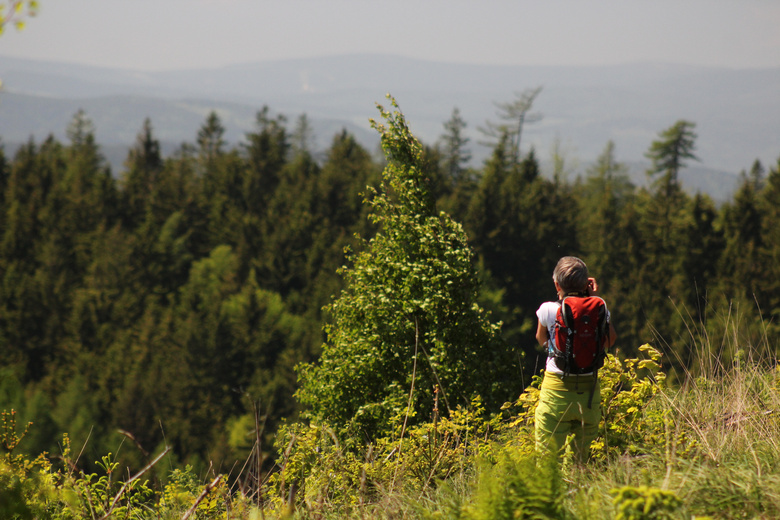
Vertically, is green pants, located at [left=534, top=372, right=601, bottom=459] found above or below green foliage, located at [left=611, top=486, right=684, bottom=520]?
below

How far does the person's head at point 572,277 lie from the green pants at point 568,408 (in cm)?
54

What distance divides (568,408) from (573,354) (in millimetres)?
326

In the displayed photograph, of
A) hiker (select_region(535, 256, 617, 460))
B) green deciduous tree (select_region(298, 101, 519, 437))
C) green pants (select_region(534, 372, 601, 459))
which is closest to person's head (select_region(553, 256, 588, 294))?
hiker (select_region(535, 256, 617, 460))

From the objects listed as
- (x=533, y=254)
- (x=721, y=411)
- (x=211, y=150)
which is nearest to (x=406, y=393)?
(x=721, y=411)

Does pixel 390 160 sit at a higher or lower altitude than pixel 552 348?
higher

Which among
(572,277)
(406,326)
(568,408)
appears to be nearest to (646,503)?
(568,408)

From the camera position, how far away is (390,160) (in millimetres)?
10430

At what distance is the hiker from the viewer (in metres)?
3.96

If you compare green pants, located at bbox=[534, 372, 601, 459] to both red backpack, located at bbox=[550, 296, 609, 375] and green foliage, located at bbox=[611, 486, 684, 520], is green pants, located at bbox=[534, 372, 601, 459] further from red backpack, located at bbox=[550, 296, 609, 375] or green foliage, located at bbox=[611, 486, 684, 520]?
green foliage, located at bbox=[611, 486, 684, 520]

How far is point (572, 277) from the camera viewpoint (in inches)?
158

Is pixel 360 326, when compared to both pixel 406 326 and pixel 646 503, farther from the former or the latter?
pixel 646 503

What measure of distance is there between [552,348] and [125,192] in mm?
65887

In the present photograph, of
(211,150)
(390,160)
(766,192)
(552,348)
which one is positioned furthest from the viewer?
(211,150)

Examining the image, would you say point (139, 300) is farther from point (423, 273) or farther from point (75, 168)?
point (423, 273)
